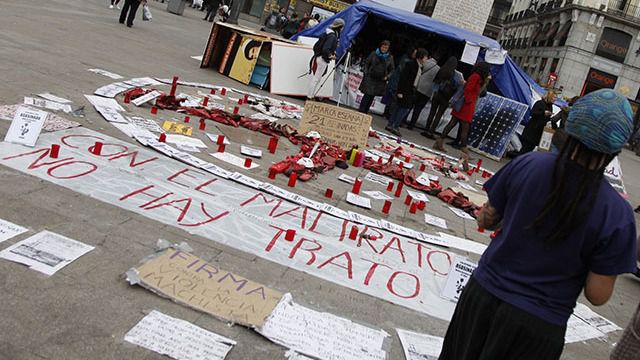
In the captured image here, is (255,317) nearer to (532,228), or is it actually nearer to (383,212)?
(532,228)

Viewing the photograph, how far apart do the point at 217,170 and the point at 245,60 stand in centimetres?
716

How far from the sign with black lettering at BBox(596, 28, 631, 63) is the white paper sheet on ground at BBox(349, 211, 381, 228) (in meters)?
40.9

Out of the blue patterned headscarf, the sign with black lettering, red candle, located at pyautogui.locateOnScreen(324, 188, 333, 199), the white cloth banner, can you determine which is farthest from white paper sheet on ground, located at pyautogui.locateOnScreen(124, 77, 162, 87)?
the sign with black lettering

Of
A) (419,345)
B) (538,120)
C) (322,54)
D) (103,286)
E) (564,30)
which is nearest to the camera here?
(103,286)

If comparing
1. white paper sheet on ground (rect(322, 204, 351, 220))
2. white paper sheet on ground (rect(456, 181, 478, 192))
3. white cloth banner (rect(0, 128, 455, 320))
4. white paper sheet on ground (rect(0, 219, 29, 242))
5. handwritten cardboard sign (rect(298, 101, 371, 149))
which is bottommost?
white paper sheet on ground (rect(0, 219, 29, 242))

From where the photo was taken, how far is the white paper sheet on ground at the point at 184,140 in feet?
20.9

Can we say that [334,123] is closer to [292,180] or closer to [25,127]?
[292,180]

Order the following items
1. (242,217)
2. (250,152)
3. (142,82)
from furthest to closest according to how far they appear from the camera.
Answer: (142,82) → (250,152) → (242,217)

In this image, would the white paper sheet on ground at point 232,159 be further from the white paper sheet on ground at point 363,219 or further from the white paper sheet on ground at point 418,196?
the white paper sheet on ground at point 418,196

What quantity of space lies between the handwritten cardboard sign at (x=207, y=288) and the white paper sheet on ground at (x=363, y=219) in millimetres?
2145

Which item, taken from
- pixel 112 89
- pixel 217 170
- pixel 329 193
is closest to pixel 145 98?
pixel 112 89

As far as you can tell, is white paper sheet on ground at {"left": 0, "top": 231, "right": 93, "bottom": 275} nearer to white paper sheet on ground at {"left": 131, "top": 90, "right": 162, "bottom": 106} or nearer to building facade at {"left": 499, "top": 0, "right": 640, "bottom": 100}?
white paper sheet on ground at {"left": 131, "top": 90, "right": 162, "bottom": 106}

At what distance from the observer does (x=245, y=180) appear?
19.0 ft

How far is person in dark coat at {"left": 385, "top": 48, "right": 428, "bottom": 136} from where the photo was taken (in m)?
11.8
